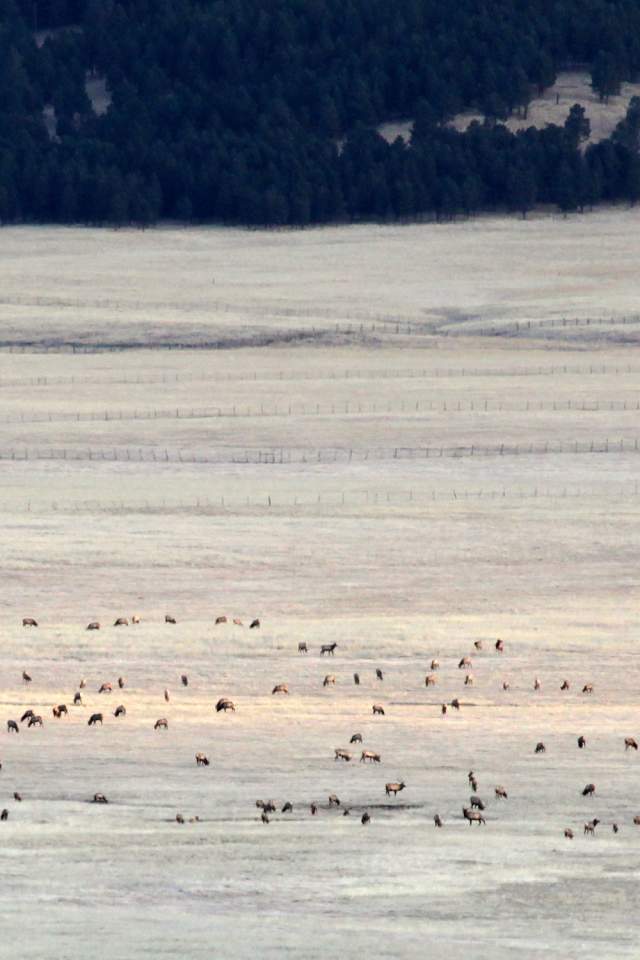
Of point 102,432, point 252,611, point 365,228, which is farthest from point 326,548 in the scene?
point 365,228

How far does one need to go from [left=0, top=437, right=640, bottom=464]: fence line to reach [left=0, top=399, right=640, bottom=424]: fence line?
499 centimetres

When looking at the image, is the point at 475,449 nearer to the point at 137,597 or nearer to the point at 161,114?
the point at 137,597

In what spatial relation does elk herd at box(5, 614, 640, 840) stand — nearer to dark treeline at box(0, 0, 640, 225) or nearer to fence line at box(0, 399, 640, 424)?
fence line at box(0, 399, 640, 424)

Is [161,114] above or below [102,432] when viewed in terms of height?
above

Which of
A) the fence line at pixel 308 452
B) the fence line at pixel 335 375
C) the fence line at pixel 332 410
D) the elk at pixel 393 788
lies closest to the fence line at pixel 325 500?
the fence line at pixel 308 452

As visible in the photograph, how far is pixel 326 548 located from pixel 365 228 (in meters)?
56.7

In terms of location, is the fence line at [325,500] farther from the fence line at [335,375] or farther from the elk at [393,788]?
the elk at [393,788]

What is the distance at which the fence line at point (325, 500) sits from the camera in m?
49.6

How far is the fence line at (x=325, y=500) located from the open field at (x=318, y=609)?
145 millimetres

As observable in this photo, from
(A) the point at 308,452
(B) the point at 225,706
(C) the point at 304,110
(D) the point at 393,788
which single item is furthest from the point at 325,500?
(C) the point at 304,110

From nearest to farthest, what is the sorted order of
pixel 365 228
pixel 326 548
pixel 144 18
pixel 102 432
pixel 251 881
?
pixel 251 881
pixel 326 548
pixel 102 432
pixel 365 228
pixel 144 18

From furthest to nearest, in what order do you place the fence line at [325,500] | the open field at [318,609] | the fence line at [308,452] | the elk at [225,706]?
the fence line at [308,452], the fence line at [325,500], the elk at [225,706], the open field at [318,609]

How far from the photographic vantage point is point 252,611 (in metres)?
40.2

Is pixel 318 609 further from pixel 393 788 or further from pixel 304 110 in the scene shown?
pixel 304 110
